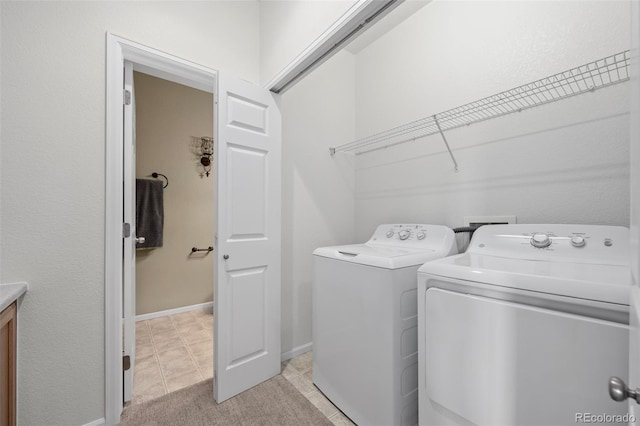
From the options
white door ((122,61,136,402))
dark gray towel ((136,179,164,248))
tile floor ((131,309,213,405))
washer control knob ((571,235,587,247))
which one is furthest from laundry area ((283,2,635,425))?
dark gray towel ((136,179,164,248))

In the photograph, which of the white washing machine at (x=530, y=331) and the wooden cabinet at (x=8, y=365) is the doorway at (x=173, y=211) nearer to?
the wooden cabinet at (x=8, y=365)

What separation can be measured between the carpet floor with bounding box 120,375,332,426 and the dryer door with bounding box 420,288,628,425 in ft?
2.63

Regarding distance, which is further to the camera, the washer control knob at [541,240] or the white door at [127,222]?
the white door at [127,222]

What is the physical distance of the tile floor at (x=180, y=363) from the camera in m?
1.67

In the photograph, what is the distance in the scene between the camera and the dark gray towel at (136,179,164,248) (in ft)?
9.30

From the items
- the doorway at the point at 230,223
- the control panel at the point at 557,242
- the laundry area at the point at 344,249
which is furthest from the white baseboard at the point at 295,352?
the control panel at the point at 557,242

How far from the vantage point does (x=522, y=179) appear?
1.48 meters

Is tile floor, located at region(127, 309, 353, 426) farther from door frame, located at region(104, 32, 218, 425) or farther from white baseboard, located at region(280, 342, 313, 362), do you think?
door frame, located at region(104, 32, 218, 425)

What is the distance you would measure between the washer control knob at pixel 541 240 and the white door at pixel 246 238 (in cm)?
142

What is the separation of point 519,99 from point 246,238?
174 centimetres

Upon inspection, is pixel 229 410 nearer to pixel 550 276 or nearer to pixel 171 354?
pixel 171 354

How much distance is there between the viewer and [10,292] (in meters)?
1.12

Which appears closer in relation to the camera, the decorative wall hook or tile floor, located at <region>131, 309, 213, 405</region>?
tile floor, located at <region>131, 309, 213, 405</region>
